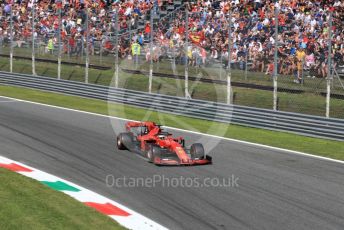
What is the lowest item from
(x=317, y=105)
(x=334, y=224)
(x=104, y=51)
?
(x=334, y=224)

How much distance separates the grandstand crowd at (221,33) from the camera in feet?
59.0

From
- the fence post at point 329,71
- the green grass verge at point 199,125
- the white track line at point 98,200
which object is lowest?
the white track line at point 98,200

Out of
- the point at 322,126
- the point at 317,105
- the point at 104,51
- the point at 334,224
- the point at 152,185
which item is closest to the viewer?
the point at 334,224

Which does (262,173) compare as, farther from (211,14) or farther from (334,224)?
(211,14)

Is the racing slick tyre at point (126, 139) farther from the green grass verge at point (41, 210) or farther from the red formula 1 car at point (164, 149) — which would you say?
the green grass verge at point (41, 210)

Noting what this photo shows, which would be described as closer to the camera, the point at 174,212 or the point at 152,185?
the point at 174,212

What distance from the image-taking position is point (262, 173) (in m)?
11.8

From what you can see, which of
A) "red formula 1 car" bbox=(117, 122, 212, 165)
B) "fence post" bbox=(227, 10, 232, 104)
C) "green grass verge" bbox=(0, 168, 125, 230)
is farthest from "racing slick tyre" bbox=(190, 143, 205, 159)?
"fence post" bbox=(227, 10, 232, 104)

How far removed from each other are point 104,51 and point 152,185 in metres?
15.2

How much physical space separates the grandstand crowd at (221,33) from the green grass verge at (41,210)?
33.1 feet

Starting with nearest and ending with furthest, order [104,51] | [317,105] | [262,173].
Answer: [262,173] → [317,105] → [104,51]

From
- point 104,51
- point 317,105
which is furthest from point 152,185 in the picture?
point 104,51

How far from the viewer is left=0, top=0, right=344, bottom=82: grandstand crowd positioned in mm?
17969

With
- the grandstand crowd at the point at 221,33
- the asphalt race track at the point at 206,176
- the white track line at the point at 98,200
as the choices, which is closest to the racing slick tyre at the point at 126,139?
the asphalt race track at the point at 206,176
